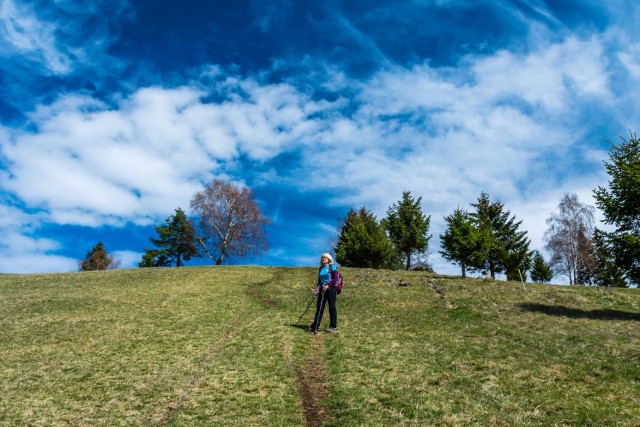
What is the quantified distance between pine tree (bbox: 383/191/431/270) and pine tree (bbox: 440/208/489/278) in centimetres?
1135

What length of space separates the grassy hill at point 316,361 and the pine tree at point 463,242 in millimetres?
16275

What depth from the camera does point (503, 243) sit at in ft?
227

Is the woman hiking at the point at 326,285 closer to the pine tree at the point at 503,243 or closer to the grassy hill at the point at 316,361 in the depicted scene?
the grassy hill at the point at 316,361

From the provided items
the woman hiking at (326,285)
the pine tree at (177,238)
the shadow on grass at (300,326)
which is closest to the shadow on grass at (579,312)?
the woman hiking at (326,285)

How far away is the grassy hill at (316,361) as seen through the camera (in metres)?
11.1

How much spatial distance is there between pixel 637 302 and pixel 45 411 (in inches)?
1565

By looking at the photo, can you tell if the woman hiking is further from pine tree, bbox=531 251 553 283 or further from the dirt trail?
pine tree, bbox=531 251 553 283

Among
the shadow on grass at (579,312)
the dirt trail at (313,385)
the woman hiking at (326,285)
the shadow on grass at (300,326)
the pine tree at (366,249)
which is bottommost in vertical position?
the dirt trail at (313,385)

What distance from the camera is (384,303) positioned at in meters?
30.7

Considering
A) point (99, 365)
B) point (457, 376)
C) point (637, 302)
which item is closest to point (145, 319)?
point (99, 365)

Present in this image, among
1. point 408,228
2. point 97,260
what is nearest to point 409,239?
point 408,228

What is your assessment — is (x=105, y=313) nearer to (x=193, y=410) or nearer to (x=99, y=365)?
(x=99, y=365)

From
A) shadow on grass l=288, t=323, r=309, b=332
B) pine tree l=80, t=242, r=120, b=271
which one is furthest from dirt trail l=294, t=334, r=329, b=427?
pine tree l=80, t=242, r=120, b=271

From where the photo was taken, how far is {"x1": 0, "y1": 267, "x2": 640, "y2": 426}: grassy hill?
11148 mm
